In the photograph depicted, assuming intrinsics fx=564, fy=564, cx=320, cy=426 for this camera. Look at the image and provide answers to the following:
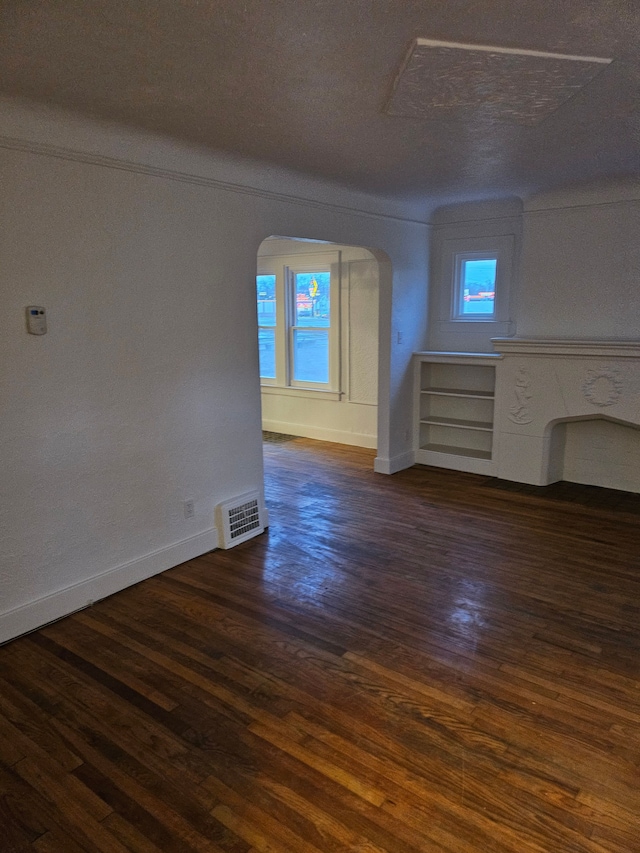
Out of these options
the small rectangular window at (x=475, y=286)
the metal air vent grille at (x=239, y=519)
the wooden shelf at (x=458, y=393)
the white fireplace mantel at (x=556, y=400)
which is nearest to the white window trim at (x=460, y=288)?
the small rectangular window at (x=475, y=286)

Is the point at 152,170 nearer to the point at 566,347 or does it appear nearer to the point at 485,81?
the point at 485,81

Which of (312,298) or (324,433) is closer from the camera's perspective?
(312,298)

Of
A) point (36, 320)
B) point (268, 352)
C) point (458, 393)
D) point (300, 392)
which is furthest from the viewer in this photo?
point (268, 352)

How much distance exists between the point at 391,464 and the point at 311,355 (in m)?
2.07

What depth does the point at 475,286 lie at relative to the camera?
5.71 metres

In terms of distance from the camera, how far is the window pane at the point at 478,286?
560 cm

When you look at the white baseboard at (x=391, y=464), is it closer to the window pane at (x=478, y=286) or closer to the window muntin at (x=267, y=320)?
the window pane at (x=478, y=286)

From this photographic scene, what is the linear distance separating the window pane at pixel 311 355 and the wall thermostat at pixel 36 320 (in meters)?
4.25

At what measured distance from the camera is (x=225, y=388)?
383 cm

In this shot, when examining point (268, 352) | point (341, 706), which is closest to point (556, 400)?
point (341, 706)

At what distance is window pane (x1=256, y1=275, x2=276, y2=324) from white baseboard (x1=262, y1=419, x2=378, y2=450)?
134cm


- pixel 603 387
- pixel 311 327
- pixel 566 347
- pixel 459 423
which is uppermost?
pixel 311 327

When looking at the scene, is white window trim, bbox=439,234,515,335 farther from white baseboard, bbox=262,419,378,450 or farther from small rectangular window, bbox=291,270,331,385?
white baseboard, bbox=262,419,378,450

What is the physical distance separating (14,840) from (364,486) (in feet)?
12.4
